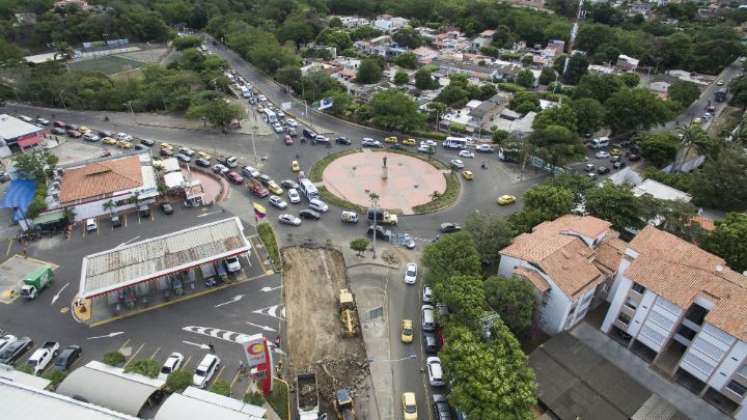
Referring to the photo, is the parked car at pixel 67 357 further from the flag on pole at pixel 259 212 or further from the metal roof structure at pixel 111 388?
the flag on pole at pixel 259 212

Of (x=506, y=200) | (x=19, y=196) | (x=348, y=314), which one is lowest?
(x=506, y=200)

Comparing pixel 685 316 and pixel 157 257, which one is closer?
pixel 685 316

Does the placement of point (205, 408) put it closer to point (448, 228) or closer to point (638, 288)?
point (638, 288)

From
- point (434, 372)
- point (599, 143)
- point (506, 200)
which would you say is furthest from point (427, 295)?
point (599, 143)

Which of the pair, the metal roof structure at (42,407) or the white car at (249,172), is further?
the white car at (249,172)

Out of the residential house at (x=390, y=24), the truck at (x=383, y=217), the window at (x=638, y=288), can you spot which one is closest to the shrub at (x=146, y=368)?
the truck at (x=383, y=217)

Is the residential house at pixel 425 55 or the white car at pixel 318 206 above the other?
the residential house at pixel 425 55

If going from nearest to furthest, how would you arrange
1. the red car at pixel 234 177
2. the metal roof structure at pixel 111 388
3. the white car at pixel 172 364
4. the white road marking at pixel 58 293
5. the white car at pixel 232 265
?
the metal roof structure at pixel 111 388 → the white car at pixel 172 364 → the white road marking at pixel 58 293 → the white car at pixel 232 265 → the red car at pixel 234 177
